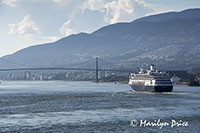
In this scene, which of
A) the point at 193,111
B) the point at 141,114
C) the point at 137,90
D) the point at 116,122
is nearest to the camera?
the point at 116,122

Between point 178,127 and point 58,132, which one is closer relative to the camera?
point 58,132

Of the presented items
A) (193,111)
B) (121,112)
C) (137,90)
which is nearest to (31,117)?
(121,112)

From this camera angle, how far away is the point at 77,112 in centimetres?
5366

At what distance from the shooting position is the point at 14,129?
39688 millimetres

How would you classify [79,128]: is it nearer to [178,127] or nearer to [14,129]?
[14,129]

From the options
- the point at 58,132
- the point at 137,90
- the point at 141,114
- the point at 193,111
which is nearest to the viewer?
the point at 58,132

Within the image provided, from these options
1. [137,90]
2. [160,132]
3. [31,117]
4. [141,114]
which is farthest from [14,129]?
[137,90]

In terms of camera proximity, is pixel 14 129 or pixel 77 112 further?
pixel 77 112

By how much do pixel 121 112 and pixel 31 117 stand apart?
11.8m

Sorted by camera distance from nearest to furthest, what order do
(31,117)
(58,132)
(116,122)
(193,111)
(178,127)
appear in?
1. (58,132)
2. (178,127)
3. (116,122)
4. (31,117)
5. (193,111)

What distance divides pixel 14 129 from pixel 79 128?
612 cm

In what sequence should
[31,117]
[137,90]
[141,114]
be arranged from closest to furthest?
[31,117]
[141,114]
[137,90]

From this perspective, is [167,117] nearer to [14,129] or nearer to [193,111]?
[193,111]

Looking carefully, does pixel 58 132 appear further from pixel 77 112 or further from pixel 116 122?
pixel 77 112
